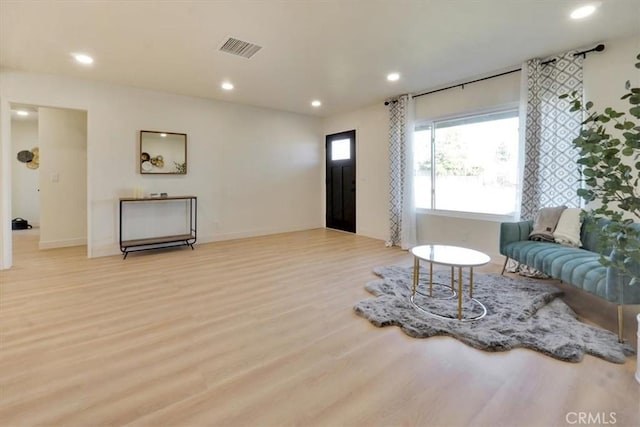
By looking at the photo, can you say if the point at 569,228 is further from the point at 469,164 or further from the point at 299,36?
the point at 299,36

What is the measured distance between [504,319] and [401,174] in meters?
3.07

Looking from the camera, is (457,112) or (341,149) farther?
(341,149)

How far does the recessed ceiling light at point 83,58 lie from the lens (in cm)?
330

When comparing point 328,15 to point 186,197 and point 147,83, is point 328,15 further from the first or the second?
point 186,197

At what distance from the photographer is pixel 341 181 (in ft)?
21.2

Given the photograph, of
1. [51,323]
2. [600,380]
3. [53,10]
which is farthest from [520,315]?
[53,10]

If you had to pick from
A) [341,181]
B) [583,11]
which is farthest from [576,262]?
[341,181]

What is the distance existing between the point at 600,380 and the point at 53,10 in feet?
15.3

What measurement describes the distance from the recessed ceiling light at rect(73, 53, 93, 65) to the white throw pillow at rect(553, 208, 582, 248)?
551 centimetres

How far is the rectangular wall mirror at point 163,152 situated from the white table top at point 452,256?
4.12m

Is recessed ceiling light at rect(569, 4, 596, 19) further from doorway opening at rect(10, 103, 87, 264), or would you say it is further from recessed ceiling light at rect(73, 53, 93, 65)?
doorway opening at rect(10, 103, 87, 264)

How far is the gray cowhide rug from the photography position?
1.95 m

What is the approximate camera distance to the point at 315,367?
5.81ft

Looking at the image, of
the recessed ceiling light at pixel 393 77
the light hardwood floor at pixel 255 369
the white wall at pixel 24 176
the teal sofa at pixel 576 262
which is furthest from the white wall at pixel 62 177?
the teal sofa at pixel 576 262
